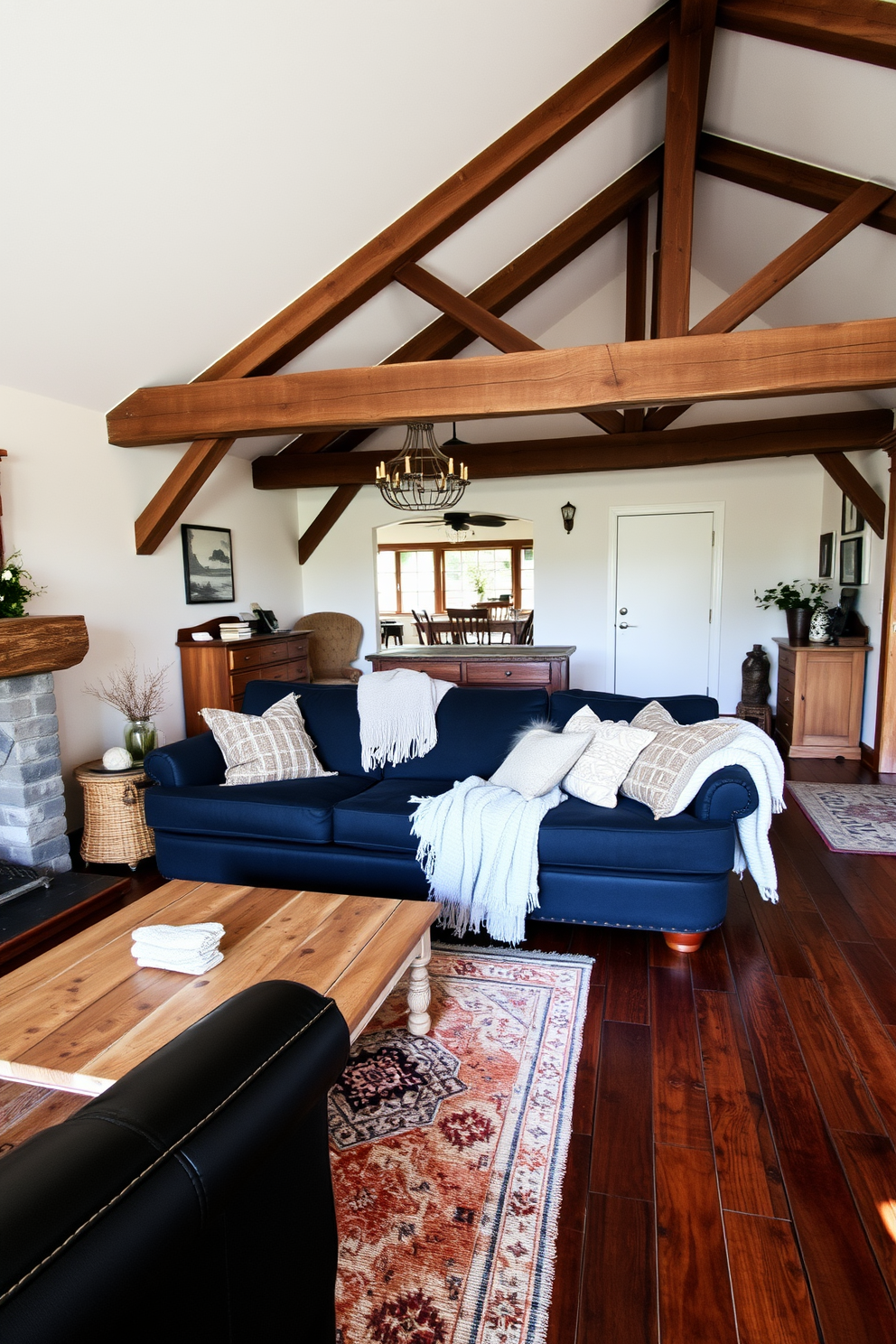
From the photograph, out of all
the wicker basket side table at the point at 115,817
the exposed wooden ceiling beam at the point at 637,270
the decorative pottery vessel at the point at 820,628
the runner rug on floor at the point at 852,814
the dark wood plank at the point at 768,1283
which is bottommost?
the dark wood plank at the point at 768,1283

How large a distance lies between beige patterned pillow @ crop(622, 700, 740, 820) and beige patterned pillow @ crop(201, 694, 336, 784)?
1.54 m

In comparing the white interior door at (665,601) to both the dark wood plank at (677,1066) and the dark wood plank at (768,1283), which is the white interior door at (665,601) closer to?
the dark wood plank at (677,1066)

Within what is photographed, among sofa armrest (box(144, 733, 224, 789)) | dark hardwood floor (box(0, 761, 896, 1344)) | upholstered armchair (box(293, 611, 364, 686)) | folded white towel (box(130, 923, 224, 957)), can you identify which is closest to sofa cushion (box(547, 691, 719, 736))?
dark hardwood floor (box(0, 761, 896, 1344))

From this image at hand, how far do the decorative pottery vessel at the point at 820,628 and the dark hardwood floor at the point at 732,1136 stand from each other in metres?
3.21

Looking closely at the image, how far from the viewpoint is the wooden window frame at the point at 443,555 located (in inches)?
460

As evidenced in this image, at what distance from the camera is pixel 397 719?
3643 mm

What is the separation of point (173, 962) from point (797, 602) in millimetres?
5496

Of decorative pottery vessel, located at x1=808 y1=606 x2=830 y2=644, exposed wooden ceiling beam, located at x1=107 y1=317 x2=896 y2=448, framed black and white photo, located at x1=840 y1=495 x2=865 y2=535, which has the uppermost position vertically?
exposed wooden ceiling beam, located at x1=107 y1=317 x2=896 y2=448

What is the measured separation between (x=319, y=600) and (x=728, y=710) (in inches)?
158

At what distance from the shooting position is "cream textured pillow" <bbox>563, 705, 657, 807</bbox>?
117 inches

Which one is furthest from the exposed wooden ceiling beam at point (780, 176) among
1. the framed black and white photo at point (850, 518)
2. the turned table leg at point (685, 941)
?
the turned table leg at point (685, 941)

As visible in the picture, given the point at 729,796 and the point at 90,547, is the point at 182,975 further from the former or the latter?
the point at 90,547

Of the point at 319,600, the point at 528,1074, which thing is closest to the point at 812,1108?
the point at 528,1074

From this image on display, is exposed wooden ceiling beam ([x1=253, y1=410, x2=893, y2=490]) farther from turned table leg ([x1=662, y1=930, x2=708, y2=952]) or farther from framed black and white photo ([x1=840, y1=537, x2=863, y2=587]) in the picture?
turned table leg ([x1=662, y1=930, x2=708, y2=952])
